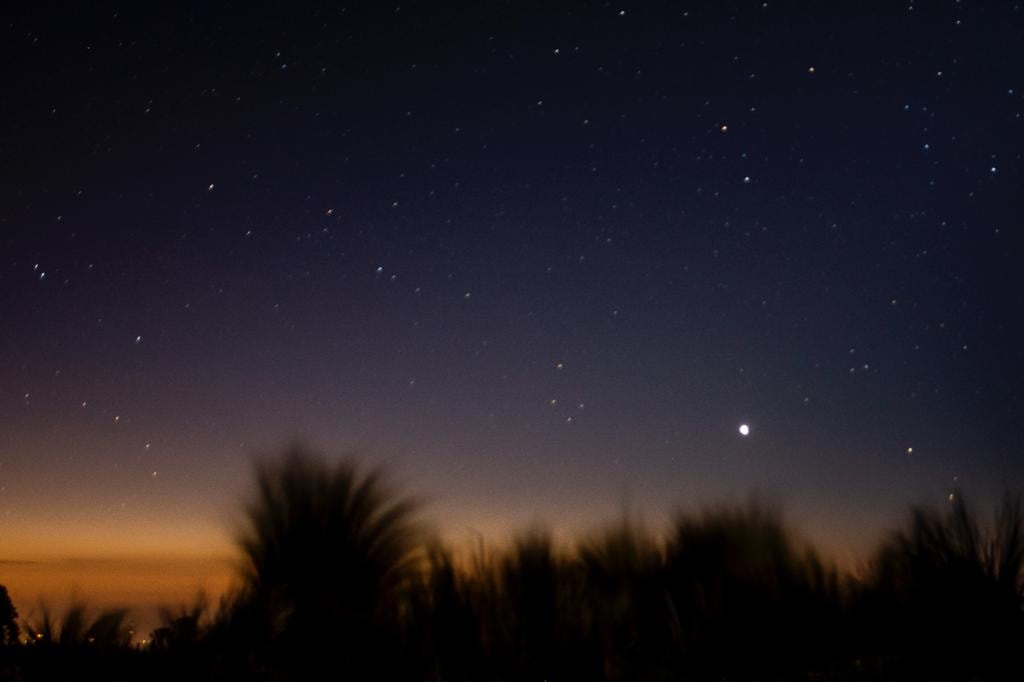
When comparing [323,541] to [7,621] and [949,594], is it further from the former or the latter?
[949,594]

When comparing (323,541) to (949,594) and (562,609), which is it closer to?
(562,609)

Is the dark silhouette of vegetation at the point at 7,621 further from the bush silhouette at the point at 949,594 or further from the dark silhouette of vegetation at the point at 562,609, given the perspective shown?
the bush silhouette at the point at 949,594

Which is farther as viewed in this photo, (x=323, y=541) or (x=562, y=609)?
(x=323, y=541)

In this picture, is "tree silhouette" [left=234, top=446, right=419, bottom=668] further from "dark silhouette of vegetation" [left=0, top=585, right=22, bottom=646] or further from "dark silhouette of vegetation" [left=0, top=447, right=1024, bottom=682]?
"dark silhouette of vegetation" [left=0, top=585, right=22, bottom=646]

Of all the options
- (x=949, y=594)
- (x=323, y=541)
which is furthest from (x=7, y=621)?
(x=949, y=594)

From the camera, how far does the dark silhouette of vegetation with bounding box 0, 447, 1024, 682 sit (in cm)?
776

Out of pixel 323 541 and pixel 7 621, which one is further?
pixel 323 541

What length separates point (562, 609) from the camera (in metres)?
8.27

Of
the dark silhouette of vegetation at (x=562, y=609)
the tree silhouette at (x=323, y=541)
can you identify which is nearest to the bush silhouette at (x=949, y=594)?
the dark silhouette of vegetation at (x=562, y=609)

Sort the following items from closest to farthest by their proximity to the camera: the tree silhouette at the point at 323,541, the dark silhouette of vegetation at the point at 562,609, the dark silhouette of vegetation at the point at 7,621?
the dark silhouette of vegetation at the point at 562,609, the dark silhouette of vegetation at the point at 7,621, the tree silhouette at the point at 323,541

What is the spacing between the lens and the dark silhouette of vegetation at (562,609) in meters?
7.76

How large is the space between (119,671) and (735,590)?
17.3 feet

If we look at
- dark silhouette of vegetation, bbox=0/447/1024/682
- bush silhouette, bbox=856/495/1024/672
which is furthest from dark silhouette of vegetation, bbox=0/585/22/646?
bush silhouette, bbox=856/495/1024/672

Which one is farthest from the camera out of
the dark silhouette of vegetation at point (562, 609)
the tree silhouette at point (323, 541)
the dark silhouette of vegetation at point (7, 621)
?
the tree silhouette at point (323, 541)
